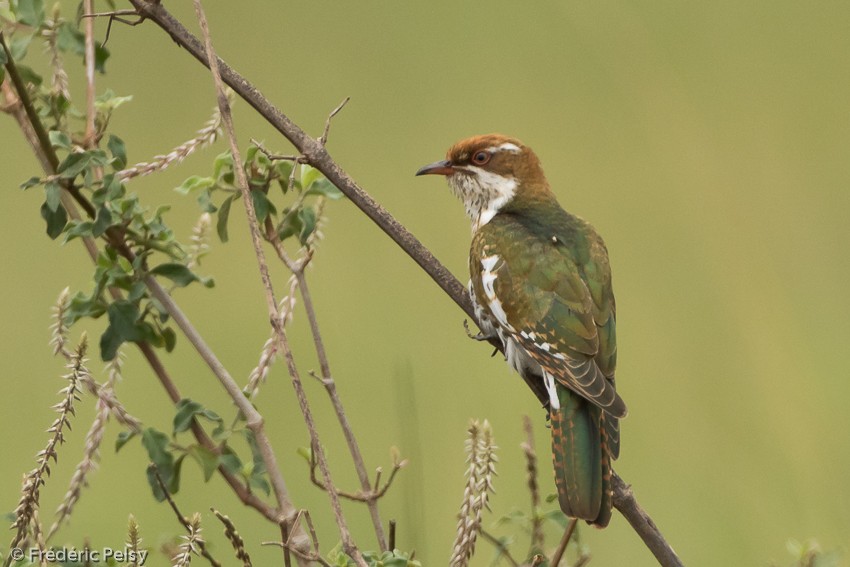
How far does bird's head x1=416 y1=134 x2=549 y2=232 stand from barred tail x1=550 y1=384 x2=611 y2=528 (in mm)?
1165

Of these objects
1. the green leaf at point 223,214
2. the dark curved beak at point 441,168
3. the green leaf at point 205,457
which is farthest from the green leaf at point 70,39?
the dark curved beak at point 441,168

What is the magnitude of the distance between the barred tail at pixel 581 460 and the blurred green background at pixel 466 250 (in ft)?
1.26

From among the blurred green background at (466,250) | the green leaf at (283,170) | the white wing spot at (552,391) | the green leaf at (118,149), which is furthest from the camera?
the blurred green background at (466,250)

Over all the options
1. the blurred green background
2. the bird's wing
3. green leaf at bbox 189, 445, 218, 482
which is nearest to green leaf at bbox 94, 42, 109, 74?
green leaf at bbox 189, 445, 218, 482

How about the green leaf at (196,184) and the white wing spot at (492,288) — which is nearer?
the green leaf at (196,184)

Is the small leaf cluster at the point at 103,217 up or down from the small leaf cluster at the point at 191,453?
up

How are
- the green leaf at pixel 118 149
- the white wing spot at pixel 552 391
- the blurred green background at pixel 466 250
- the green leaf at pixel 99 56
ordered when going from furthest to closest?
1. the blurred green background at pixel 466 250
2. the white wing spot at pixel 552 391
3. the green leaf at pixel 99 56
4. the green leaf at pixel 118 149

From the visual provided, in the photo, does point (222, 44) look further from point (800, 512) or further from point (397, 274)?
point (800, 512)

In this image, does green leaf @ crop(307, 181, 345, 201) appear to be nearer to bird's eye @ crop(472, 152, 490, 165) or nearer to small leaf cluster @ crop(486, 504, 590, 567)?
small leaf cluster @ crop(486, 504, 590, 567)

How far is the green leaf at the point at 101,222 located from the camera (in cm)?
290

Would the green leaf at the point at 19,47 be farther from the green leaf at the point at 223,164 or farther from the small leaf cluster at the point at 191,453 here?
the small leaf cluster at the point at 191,453

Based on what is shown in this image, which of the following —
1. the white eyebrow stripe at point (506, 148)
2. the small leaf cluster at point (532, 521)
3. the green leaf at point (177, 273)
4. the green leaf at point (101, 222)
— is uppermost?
the green leaf at point (101, 222)

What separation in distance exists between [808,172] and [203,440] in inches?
256

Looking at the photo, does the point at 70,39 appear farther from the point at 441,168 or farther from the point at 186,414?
the point at 441,168
